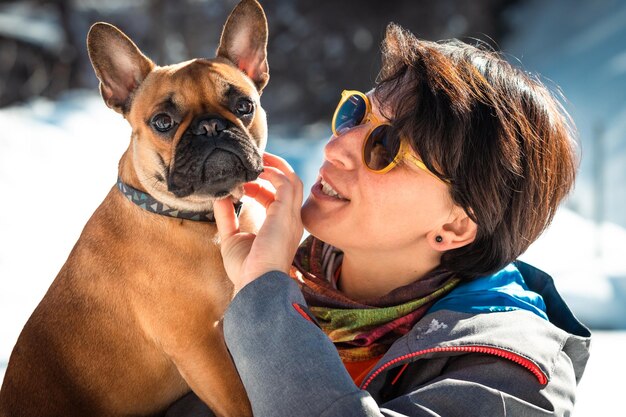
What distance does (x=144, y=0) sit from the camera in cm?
586

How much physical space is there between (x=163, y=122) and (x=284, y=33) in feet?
15.0

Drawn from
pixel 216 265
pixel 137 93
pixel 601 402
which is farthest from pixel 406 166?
pixel 601 402

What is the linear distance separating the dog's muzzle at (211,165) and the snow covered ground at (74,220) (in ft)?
4.72

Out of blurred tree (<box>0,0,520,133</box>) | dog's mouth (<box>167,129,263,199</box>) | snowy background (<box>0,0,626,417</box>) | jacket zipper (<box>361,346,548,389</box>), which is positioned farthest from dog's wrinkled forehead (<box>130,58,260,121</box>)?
blurred tree (<box>0,0,520,133</box>)

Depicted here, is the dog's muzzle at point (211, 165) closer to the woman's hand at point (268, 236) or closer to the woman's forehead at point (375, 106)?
the woman's hand at point (268, 236)

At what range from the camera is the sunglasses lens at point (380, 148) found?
1438 millimetres

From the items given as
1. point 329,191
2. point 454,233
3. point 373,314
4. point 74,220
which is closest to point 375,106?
point 329,191

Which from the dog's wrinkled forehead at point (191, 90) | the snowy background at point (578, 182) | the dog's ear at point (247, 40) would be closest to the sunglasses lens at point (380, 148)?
the dog's wrinkled forehead at point (191, 90)

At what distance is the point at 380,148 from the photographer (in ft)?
4.83

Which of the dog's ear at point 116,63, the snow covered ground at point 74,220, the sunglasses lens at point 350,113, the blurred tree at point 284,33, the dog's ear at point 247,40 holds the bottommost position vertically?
the snow covered ground at point 74,220

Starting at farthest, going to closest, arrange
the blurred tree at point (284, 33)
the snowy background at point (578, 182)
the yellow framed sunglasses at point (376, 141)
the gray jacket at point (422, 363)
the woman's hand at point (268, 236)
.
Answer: the blurred tree at point (284, 33)
the snowy background at point (578, 182)
the yellow framed sunglasses at point (376, 141)
the woman's hand at point (268, 236)
the gray jacket at point (422, 363)

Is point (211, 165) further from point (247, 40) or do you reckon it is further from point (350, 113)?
point (247, 40)

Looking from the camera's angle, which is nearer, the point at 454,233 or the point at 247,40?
the point at 454,233

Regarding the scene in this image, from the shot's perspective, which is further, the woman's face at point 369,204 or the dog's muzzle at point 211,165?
Result: the dog's muzzle at point 211,165
